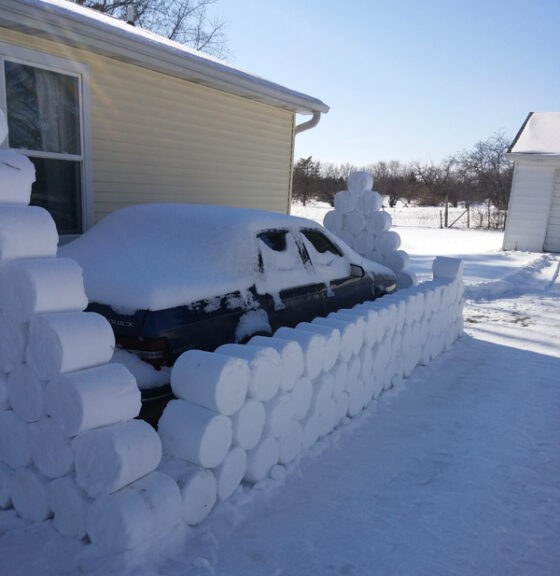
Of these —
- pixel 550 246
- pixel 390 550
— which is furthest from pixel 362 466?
pixel 550 246

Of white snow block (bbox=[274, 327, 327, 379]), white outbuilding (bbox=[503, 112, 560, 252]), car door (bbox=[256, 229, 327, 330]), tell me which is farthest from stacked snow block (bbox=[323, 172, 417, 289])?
white outbuilding (bbox=[503, 112, 560, 252])

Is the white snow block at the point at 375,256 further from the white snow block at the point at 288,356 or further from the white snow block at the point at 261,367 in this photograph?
the white snow block at the point at 261,367

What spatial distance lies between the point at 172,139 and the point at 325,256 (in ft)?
9.35

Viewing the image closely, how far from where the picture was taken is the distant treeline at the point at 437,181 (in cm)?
3534

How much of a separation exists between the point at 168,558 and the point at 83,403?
851 mm

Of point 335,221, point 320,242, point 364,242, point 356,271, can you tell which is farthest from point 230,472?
point 335,221

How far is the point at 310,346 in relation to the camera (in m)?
3.27

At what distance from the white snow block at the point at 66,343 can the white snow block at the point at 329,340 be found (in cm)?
162

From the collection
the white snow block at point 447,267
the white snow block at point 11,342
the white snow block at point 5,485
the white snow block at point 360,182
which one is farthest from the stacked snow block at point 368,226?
the white snow block at point 5,485

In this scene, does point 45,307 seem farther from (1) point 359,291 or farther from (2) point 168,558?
(1) point 359,291

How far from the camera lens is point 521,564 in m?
2.48

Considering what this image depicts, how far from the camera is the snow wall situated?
7.07ft

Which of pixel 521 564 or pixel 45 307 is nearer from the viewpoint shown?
pixel 45 307

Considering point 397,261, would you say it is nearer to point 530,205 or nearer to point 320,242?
point 320,242
